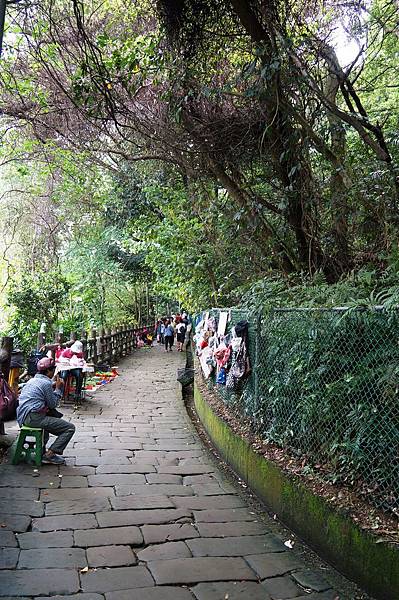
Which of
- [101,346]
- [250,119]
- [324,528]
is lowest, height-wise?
[324,528]

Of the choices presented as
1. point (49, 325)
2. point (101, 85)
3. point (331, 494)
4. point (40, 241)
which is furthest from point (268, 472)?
point (40, 241)

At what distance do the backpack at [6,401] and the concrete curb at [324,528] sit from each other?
3154 millimetres

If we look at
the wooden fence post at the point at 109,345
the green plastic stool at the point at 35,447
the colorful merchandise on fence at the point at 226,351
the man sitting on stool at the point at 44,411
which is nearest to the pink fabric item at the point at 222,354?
the colorful merchandise on fence at the point at 226,351

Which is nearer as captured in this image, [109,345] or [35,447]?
[35,447]

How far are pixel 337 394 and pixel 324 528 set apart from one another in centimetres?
101

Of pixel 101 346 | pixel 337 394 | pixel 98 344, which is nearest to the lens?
pixel 337 394

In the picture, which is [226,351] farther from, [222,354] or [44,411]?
[44,411]

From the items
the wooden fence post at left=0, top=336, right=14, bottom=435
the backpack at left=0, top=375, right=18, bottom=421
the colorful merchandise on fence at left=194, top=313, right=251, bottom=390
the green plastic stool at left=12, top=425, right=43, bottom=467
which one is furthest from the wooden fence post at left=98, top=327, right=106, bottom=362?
the green plastic stool at left=12, top=425, right=43, bottom=467

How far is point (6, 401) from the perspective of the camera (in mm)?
7406

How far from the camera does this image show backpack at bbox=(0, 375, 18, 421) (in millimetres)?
6940

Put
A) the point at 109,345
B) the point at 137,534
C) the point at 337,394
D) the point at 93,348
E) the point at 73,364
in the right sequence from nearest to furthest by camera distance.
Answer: the point at 337,394, the point at 137,534, the point at 73,364, the point at 93,348, the point at 109,345

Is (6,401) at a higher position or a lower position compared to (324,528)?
higher

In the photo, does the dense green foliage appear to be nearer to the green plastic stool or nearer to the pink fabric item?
the pink fabric item

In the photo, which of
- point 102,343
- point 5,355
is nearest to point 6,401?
point 5,355
